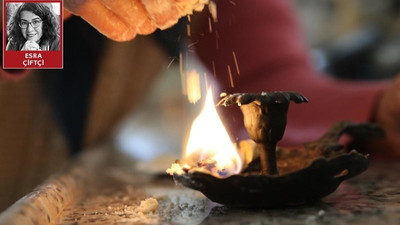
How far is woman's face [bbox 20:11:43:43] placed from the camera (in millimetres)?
559

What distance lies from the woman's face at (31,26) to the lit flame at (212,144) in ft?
0.72

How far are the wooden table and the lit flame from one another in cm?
5

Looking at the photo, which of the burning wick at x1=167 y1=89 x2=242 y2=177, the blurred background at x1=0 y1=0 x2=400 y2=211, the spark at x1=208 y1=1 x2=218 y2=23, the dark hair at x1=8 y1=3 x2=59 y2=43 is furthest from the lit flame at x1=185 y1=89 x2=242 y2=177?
the blurred background at x1=0 y1=0 x2=400 y2=211

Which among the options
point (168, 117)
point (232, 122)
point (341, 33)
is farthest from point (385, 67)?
point (232, 122)

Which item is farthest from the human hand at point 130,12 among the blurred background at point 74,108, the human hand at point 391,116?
the human hand at point 391,116

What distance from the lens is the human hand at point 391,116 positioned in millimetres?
964

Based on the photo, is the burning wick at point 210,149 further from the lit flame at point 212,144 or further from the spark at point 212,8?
the spark at point 212,8

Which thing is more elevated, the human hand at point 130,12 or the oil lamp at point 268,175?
the human hand at point 130,12

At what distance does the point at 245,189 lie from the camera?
0.47 metres

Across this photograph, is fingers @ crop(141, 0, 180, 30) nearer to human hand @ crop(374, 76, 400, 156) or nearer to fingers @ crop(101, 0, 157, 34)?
fingers @ crop(101, 0, 157, 34)

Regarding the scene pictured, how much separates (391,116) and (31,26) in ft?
2.41

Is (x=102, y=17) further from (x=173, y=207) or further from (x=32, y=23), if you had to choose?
(x=173, y=207)

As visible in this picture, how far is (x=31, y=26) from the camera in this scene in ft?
1.83

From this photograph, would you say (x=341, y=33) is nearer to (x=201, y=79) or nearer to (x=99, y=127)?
(x=99, y=127)
